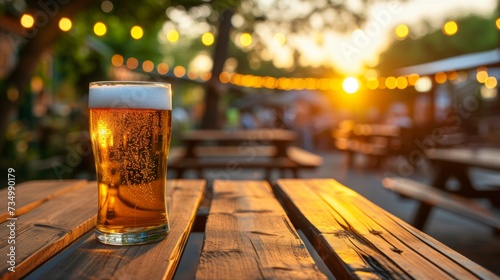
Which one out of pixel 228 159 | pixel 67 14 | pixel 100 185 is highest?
pixel 67 14

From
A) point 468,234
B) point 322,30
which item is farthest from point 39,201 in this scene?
point 322,30

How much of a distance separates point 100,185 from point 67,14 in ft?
12.9

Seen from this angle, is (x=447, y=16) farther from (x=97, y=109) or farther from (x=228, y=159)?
(x=97, y=109)

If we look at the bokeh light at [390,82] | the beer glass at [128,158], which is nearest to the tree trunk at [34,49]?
the beer glass at [128,158]

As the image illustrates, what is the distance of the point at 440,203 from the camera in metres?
3.57

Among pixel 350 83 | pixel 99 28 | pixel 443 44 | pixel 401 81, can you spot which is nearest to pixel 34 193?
pixel 99 28

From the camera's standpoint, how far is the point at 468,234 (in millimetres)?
4406

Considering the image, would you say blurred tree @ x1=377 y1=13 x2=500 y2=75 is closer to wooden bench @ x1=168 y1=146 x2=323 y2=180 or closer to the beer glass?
wooden bench @ x1=168 y1=146 x2=323 y2=180

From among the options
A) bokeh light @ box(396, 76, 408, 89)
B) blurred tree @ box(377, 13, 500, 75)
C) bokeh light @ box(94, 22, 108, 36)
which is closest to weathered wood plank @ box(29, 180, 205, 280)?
bokeh light @ box(94, 22, 108, 36)

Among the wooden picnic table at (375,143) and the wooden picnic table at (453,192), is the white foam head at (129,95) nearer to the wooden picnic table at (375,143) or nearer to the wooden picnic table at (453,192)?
the wooden picnic table at (453,192)

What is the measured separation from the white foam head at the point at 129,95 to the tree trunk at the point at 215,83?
8942mm

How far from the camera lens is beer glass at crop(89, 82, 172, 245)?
3.64 ft

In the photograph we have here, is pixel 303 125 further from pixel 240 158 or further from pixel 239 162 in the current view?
pixel 239 162

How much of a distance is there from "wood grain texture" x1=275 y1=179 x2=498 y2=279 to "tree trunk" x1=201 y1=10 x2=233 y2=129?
8577 mm
